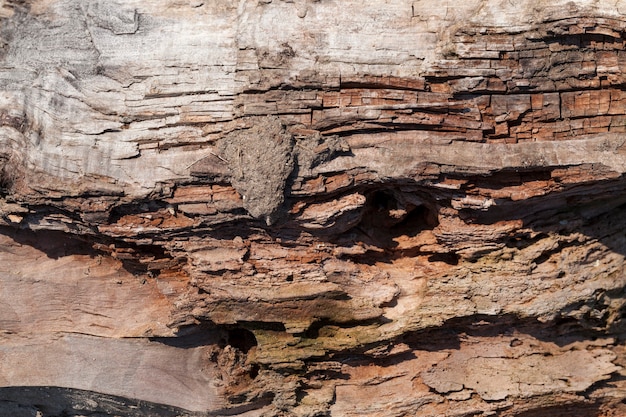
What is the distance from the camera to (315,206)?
4.87m

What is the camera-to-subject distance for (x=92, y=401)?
19.9ft

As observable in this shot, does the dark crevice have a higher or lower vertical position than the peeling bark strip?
lower

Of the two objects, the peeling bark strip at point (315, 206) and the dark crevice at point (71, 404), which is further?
the dark crevice at point (71, 404)

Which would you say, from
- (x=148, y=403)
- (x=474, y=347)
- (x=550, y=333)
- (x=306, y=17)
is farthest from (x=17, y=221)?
(x=550, y=333)

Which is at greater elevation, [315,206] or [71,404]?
[315,206]

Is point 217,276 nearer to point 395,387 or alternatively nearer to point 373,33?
point 395,387

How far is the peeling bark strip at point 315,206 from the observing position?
185 inches

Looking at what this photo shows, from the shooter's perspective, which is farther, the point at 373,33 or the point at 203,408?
the point at 203,408

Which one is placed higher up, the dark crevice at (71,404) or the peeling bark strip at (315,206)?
the peeling bark strip at (315,206)

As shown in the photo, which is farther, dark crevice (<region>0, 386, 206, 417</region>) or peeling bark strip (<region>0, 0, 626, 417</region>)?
dark crevice (<region>0, 386, 206, 417</region>)

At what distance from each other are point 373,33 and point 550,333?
3425 millimetres

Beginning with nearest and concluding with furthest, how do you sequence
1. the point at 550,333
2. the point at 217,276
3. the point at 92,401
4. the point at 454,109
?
the point at 454,109 → the point at 217,276 → the point at 550,333 → the point at 92,401

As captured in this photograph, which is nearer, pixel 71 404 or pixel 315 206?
pixel 315 206

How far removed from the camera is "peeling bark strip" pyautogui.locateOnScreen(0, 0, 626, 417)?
4703mm
